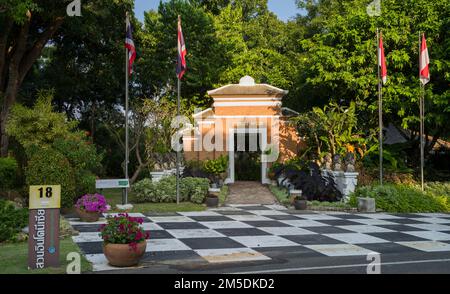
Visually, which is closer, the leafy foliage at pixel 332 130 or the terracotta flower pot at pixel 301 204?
the terracotta flower pot at pixel 301 204

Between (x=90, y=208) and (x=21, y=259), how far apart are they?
4331 mm

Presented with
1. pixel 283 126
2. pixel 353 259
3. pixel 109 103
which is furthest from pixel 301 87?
pixel 353 259

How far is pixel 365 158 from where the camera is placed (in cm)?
2069

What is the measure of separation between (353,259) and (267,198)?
9680 mm

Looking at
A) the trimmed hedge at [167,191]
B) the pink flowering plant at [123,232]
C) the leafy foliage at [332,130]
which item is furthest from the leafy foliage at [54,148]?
the leafy foliage at [332,130]

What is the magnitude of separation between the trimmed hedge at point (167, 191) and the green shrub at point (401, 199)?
5491 mm

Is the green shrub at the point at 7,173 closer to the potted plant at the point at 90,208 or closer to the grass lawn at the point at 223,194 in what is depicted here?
the potted plant at the point at 90,208

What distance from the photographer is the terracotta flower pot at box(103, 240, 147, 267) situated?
7.23 meters

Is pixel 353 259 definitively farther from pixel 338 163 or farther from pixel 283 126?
pixel 283 126

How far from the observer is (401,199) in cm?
1609

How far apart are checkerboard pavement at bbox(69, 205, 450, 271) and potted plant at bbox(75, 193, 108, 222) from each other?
0.25 metres

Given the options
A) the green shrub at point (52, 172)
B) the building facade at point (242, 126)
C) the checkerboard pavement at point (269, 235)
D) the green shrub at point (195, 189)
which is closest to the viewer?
Result: the checkerboard pavement at point (269, 235)

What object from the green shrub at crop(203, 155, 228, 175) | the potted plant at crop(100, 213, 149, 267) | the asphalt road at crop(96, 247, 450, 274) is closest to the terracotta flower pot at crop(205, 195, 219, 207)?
the green shrub at crop(203, 155, 228, 175)

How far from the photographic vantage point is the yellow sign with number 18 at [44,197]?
7.03m
